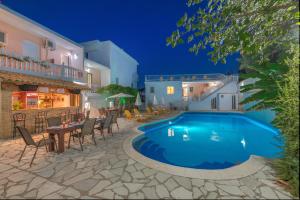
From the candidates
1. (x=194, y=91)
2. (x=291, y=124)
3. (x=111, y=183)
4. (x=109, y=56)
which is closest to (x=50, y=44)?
(x=109, y=56)

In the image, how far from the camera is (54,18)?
168 ft

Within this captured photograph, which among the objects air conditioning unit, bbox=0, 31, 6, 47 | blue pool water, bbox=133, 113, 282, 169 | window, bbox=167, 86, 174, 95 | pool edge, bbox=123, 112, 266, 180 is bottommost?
blue pool water, bbox=133, 113, 282, 169

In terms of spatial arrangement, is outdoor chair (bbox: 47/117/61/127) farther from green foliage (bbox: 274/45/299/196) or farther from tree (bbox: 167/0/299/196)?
green foliage (bbox: 274/45/299/196)

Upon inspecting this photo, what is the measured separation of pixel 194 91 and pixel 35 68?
2619 cm

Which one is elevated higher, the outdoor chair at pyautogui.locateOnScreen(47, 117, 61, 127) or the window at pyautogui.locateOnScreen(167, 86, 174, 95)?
the window at pyautogui.locateOnScreen(167, 86, 174, 95)

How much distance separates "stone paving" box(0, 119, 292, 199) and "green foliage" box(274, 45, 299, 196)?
0.34 m

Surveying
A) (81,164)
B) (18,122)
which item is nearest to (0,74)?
(18,122)

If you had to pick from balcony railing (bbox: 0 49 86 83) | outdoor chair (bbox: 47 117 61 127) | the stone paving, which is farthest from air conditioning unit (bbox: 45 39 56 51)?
the stone paving

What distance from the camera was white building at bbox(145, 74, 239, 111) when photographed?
2555cm

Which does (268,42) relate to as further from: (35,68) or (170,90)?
(170,90)

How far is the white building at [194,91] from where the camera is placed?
1006 inches

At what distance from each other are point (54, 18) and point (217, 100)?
2155 inches

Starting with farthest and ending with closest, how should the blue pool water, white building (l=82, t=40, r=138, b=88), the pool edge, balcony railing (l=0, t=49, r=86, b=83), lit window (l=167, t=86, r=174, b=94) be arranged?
lit window (l=167, t=86, r=174, b=94) → white building (l=82, t=40, r=138, b=88) → balcony railing (l=0, t=49, r=86, b=83) → the blue pool water → the pool edge

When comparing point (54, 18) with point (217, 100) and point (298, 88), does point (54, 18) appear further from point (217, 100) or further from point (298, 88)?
point (298, 88)
